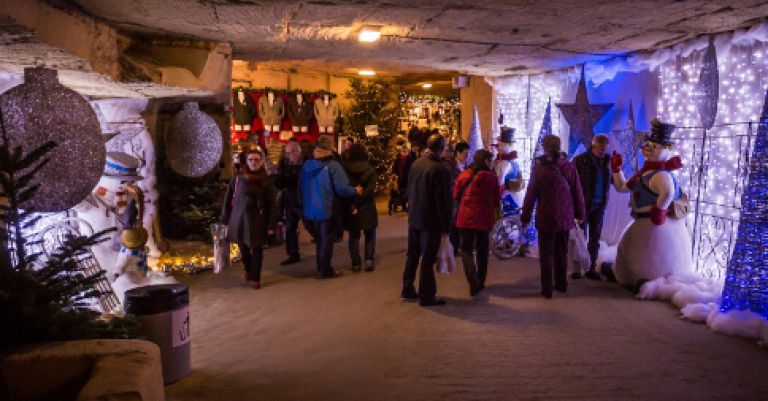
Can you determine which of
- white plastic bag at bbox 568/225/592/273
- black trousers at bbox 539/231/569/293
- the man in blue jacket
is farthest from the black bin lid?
white plastic bag at bbox 568/225/592/273

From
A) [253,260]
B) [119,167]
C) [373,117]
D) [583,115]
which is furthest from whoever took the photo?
[373,117]

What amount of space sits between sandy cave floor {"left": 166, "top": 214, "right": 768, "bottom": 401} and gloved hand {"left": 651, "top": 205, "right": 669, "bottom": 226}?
952 mm

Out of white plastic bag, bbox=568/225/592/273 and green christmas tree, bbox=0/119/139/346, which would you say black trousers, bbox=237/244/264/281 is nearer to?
green christmas tree, bbox=0/119/139/346

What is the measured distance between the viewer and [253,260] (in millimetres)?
7055

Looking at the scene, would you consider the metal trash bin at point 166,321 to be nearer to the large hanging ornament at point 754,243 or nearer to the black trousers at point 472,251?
the black trousers at point 472,251

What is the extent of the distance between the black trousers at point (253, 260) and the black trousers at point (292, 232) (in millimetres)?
1230

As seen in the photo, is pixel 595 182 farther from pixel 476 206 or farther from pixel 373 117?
pixel 373 117

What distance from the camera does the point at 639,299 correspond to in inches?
258

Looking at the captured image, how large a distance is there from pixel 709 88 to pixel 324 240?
203 inches

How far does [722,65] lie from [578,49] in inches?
77.7

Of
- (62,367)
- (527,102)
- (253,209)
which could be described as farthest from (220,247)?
(527,102)

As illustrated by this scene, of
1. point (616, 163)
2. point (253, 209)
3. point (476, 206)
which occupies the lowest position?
point (253, 209)

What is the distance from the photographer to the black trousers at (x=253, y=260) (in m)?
7.02

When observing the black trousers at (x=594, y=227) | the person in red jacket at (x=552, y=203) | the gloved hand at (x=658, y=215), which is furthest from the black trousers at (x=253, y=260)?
the gloved hand at (x=658, y=215)
